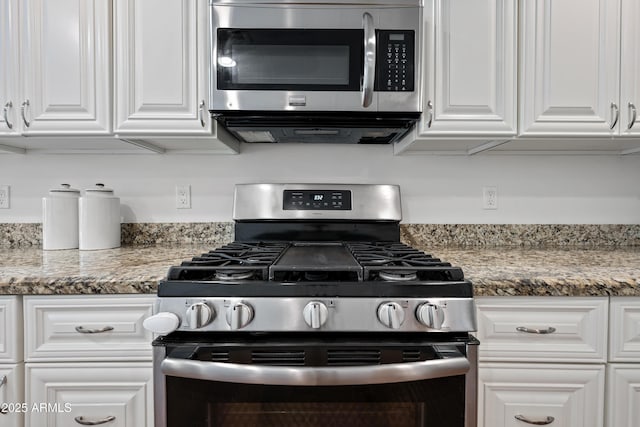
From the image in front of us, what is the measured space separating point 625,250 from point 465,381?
45.9 inches

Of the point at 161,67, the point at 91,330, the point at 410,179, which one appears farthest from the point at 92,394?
the point at 410,179

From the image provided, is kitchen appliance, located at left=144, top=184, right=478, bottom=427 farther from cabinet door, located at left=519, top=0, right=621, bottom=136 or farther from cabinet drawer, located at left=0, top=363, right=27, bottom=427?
cabinet door, located at left=519, top=0, right=621, bottom=136

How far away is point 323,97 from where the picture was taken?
50.8 inches

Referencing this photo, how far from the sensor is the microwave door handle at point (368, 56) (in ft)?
4.06

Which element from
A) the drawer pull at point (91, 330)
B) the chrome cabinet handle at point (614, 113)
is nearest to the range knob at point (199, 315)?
the drawer pull at point (91, 330)

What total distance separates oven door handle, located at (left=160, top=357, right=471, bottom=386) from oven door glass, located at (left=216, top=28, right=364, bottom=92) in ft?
2.89

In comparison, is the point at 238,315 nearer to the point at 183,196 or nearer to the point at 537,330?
the point at 537,330

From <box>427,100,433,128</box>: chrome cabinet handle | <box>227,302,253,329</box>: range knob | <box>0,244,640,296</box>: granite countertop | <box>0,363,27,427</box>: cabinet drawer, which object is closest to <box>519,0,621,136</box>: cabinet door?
<box>427,100,433,128</box>: chrome cabinet handle

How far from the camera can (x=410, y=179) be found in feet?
5.64

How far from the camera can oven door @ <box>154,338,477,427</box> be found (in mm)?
868

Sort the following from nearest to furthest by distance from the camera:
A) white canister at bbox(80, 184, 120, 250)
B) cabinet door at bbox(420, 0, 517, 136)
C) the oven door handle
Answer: the oven door handle < cabinet door at bbox(420, 0, 517, 136) < white canister at bbox(80, 184, 120, 250)

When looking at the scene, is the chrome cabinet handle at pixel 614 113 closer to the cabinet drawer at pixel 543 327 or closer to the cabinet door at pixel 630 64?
the cabinet door at pixel 630 64

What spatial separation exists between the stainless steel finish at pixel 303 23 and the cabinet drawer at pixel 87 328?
27.2 inches

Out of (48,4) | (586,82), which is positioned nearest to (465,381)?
(586,82)
